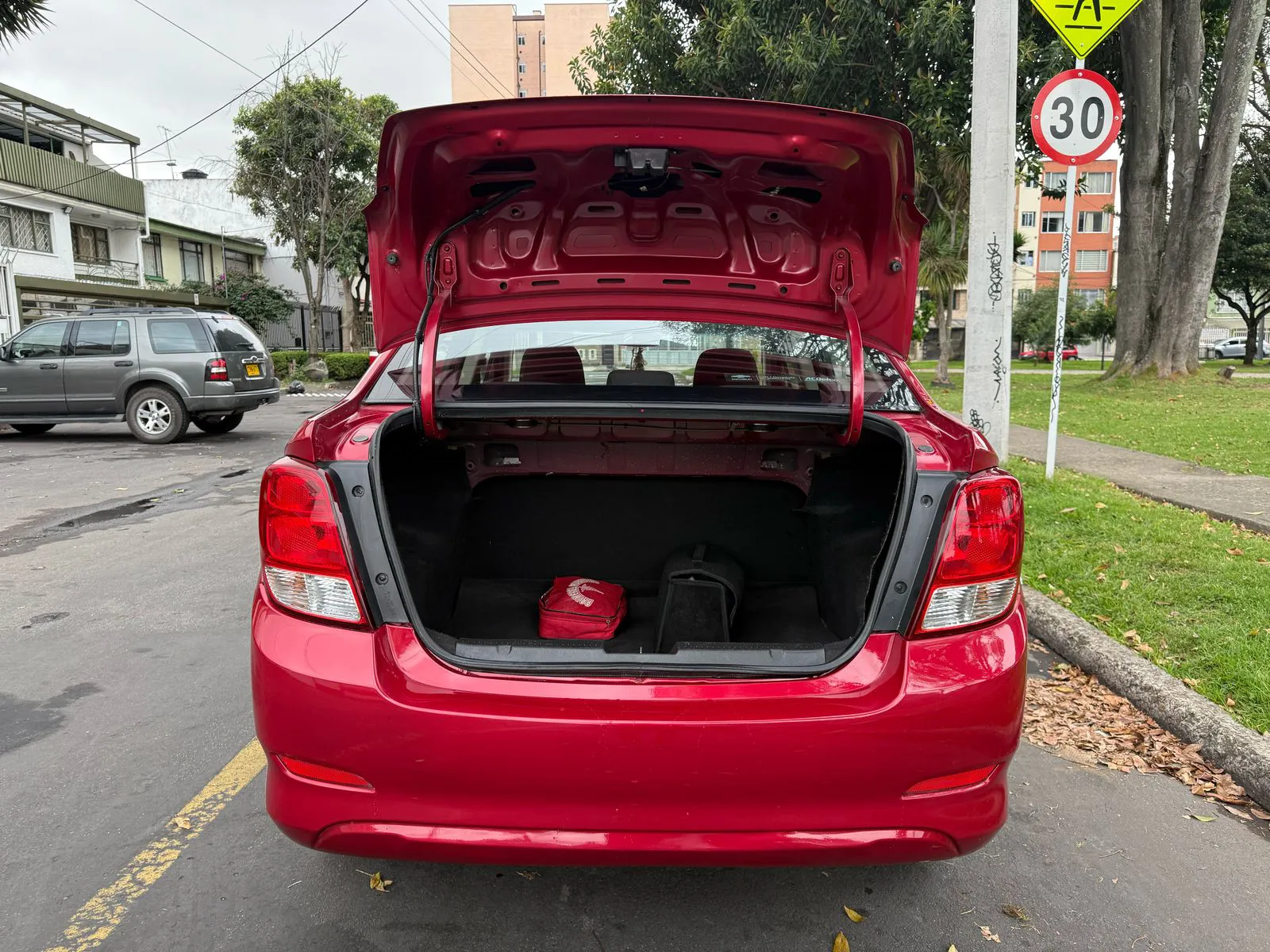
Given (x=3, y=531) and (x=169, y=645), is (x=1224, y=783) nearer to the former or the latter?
(x=169, y=645)

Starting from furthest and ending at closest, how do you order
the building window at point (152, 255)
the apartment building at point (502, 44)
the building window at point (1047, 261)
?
the apartment building at point (502, 44) → the building window at point (1047, 261) → the building window at point (152, 255)

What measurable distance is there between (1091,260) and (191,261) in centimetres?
5939

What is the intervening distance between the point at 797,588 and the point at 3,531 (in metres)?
6.40

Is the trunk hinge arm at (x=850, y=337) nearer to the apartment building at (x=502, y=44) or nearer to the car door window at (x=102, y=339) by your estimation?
the car door window at (x=102, y=339)

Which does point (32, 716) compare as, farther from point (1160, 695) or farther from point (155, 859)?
point (1160, 695)

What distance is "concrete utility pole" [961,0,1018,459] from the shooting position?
6.12 m

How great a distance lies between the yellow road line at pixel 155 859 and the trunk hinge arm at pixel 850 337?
1919 millimetres

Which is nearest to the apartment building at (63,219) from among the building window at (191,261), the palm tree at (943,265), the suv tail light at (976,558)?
the building window at (191,261)

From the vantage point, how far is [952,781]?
1896mm

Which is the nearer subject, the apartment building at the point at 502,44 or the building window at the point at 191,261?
the building window at the point at 191,261

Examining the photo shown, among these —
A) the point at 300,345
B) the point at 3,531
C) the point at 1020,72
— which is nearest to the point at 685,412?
the point at 3,531

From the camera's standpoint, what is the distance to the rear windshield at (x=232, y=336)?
1198cm

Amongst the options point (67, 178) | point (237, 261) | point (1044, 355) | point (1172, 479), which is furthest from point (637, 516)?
point (1044, 355)

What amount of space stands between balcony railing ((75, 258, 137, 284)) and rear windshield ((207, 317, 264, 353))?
20.5 metres
